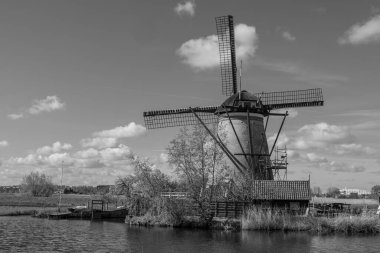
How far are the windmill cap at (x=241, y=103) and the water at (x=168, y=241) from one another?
13.0 metres

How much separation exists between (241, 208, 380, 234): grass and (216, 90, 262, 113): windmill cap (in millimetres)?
10925

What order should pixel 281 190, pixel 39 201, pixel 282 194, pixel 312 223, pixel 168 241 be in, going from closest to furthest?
1. pixel 168 241
2. pixel 312 223
3. pixel 282 194
4. pixel 281 190
5. pixel 39 201

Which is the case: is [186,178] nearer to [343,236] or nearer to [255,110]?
[255,110]

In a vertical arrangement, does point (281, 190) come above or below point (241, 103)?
below

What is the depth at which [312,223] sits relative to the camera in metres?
39.4

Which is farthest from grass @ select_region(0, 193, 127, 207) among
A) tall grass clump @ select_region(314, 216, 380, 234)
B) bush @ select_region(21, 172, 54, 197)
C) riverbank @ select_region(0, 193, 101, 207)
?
tall grass clump @ select_region(314, 216, 380, 234)

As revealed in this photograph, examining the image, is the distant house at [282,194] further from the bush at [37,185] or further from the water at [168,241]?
the bush at [37,185]

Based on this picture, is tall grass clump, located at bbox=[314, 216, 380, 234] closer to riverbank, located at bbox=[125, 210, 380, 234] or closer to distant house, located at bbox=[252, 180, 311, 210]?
riverbank, located at bbox=[125, 210, 380, 234]

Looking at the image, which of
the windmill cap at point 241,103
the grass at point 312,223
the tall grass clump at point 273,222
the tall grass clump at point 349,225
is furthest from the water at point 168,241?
the windmill cap at point 241,103

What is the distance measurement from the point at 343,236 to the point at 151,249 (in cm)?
1575

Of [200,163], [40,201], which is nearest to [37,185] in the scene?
[40,201]

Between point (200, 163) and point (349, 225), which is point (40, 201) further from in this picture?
point (349, 225)

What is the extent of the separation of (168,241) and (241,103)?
60.7ft

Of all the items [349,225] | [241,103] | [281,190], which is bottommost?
[349,225]
